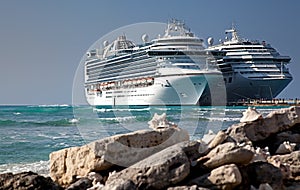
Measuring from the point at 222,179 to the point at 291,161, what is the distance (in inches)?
61.8

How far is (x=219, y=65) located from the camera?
5209 cm

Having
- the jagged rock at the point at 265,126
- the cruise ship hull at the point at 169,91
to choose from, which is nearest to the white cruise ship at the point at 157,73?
the cruise ship hull at the point at 169,91

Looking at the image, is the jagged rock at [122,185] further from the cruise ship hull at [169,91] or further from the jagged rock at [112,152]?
the cruise ship hull at [169,91]

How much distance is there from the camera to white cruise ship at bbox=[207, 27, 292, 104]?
53.1 metres

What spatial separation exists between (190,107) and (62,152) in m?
42.7

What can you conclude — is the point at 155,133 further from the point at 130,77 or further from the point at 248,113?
the point at 130,77

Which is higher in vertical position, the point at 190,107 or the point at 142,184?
the point at 142,184

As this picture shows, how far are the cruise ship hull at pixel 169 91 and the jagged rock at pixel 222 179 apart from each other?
137 ft

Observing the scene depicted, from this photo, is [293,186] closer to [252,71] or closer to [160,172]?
[160,172]

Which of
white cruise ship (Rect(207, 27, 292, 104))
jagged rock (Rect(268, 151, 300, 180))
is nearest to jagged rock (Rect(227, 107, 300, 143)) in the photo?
jagged rock (Rect(268, 151, 300, 180))

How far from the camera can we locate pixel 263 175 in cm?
438

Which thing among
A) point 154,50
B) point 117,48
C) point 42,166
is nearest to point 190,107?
point 154,50

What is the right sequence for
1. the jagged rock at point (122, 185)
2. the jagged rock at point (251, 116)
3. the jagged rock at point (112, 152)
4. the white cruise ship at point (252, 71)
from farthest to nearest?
the white cruise ship at point (252, 71)
the jagged rock at point (251, 116)
the jagged rock at point (112, 152)
the jagged rock at point (122, 185)

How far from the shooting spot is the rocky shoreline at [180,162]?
13.2 ft
